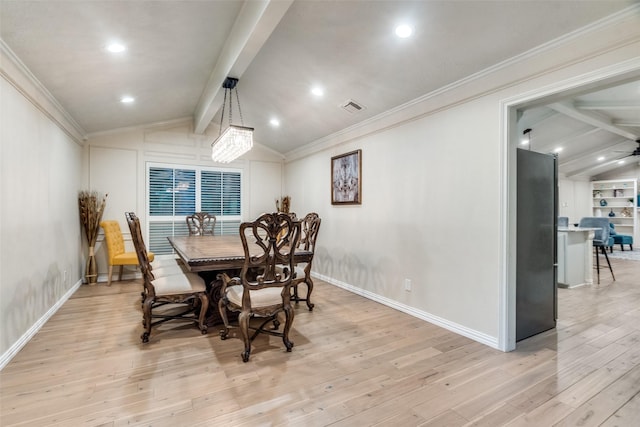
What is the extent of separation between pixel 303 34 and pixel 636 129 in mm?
6805

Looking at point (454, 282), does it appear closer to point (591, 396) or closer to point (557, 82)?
point (591, 396)

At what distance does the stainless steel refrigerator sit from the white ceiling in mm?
1134

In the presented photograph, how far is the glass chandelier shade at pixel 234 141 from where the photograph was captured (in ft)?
11.1

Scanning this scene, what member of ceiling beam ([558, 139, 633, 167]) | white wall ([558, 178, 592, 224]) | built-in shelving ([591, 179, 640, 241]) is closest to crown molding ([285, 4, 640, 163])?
ceiling beam ([558, 139, 633, 167])

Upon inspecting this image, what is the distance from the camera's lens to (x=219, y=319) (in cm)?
327

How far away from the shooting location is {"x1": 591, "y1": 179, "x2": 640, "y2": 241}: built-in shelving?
31.0 feet

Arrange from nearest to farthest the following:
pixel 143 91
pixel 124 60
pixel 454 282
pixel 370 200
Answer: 1. pixel 124 60
2. pixel 454 282
3. pixel 143 91
4. pixel 370 200

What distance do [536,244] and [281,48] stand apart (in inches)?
125

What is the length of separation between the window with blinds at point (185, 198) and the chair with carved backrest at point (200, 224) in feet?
0.74

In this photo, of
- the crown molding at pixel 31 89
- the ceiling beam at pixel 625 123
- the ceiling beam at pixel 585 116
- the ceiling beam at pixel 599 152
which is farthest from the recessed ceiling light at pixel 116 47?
the ceiling beam at pixel 599 152

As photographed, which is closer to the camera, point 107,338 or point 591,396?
point 591,396

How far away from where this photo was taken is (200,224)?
5.32 metres

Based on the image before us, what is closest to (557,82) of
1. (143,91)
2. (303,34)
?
(303,34)

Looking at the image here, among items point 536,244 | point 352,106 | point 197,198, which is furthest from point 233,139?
point 536,244
